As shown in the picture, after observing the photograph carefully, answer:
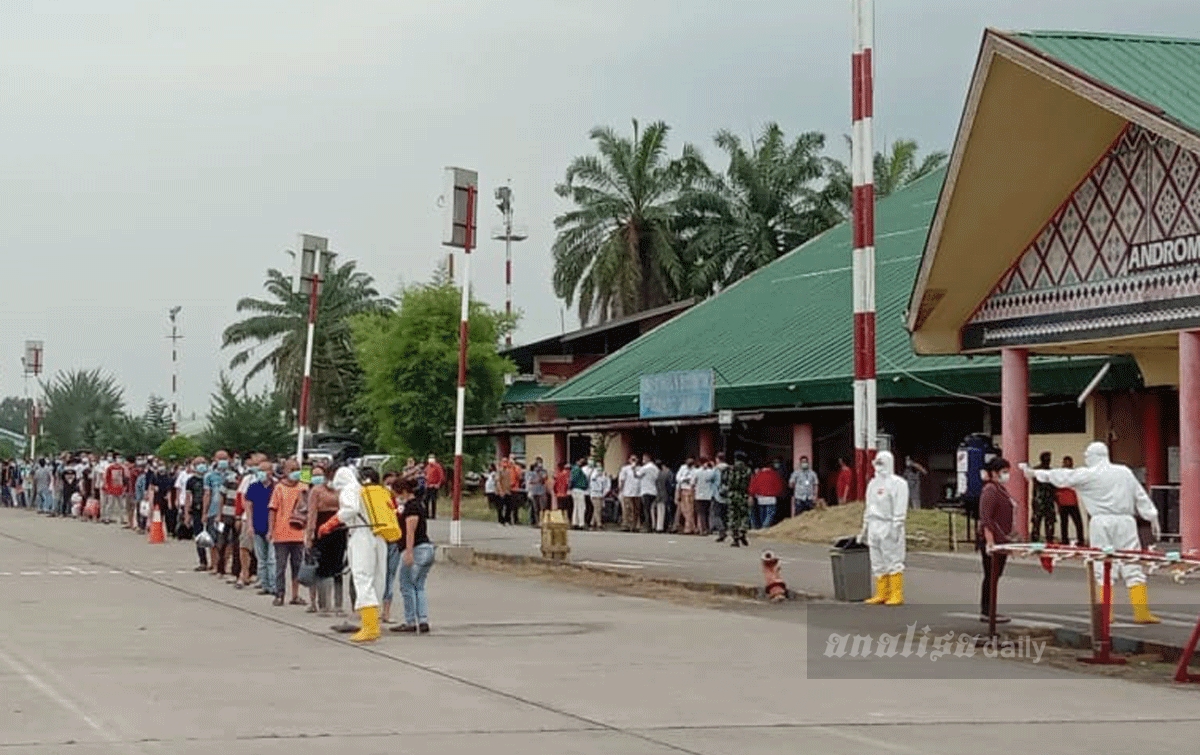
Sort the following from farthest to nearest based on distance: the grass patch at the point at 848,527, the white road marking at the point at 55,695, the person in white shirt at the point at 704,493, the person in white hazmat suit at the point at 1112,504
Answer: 1. the person in white shirt at the point at 704,493
2. the grass patch at the point at 848,527
3. the person in white hazmat suit at the point at 1112,504
4. the white road marking at the point at 55,695

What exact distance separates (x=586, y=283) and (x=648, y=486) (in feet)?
100

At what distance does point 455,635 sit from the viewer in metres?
17.9

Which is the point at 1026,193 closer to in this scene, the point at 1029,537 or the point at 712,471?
the point at 1029,537

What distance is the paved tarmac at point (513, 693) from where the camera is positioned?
1111cm

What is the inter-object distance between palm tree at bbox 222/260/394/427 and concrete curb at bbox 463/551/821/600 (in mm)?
44783

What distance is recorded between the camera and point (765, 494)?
37219 millimetres

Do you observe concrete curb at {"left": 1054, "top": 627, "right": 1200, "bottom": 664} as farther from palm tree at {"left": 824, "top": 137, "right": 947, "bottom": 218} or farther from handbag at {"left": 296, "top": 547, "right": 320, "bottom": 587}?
palm tree at {"left": 824, "top": 137, "right": 947, "bottom": 218}

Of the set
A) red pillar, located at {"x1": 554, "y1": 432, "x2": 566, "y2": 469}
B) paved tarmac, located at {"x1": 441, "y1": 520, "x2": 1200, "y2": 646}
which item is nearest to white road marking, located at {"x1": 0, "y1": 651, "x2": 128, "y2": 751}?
paved tarmac, located at {"x1": 441, "y1": 520, "x2": 1200, "y2": 646}

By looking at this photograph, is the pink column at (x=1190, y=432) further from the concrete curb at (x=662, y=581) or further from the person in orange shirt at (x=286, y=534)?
the person in orange shirt at (x=286, y=534)

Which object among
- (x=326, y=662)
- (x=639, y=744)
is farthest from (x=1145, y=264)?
(x=639, y=744)

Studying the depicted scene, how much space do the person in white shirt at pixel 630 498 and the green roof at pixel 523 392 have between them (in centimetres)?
1888

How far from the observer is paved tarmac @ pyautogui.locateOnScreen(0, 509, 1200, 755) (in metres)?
11.1

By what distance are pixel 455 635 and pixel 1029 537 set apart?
1514cm

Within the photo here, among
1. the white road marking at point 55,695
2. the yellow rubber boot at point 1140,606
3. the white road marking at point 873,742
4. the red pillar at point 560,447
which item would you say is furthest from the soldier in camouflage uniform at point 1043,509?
the red pillar at point 560,447
